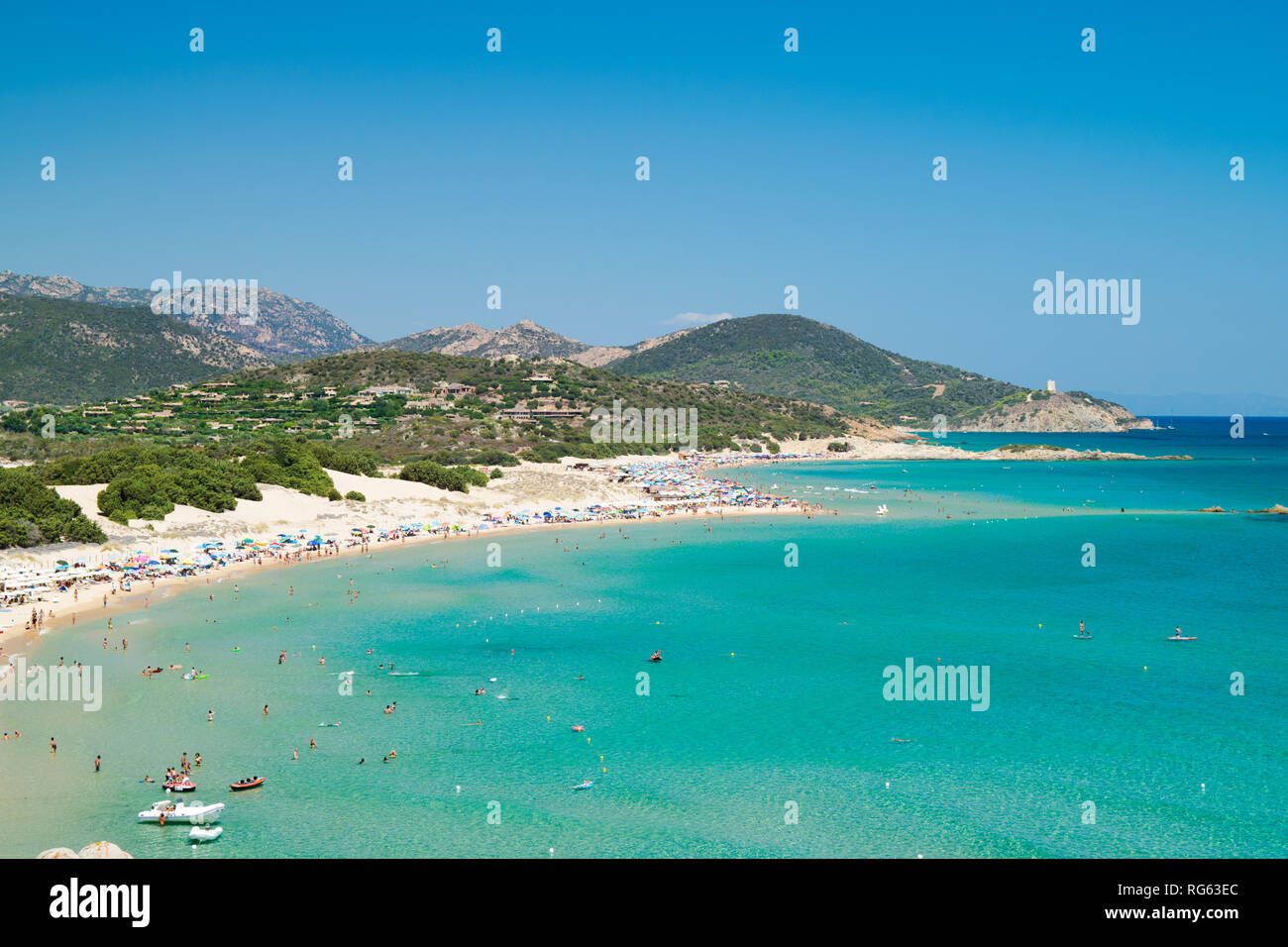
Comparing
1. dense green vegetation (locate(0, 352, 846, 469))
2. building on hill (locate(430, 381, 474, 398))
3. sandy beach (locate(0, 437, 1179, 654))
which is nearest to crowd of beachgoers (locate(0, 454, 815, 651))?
sandy beach (locate(0, 437, 1179, 654))

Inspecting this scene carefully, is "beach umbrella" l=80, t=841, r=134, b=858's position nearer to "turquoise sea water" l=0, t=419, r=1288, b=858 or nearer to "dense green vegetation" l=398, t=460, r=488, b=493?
"turquoise sea water" l=0, t=419, r=1288, b=858

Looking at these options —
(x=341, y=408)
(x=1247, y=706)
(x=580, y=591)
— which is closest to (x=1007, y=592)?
(x=1247, y=706)

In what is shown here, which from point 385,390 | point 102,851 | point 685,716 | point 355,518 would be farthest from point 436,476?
point 385,390

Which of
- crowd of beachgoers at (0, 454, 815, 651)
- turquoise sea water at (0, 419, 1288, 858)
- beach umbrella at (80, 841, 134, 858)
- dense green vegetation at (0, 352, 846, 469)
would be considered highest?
dense green vegetation at (0, 352, 846, 469)

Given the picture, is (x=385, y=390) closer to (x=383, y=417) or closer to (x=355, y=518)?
(x=383, y=417)

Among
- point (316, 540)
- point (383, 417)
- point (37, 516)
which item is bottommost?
point (316, 540)
